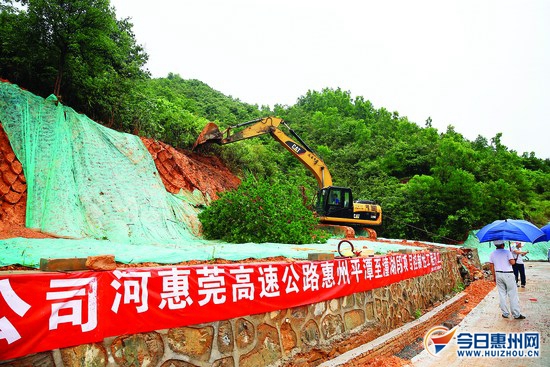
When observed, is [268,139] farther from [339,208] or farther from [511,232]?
[511,232]

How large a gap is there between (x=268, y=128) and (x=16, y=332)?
15298 mm

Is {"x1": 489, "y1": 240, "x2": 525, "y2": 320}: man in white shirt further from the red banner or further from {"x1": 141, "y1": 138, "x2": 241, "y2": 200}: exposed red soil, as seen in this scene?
{"x1": 141, "y1": 138, "x2": 241, "y2": 200}: exposed red soil

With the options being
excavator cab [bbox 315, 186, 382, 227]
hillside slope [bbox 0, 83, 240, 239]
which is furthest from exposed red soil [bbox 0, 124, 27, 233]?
excavator cab [bbox 315, 186, 382, 227]

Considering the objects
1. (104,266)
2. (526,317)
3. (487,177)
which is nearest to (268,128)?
(526,317)

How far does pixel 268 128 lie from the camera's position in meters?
17.3

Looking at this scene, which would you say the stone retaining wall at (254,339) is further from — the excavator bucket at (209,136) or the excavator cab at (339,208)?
the excavator bucket at (209,136)

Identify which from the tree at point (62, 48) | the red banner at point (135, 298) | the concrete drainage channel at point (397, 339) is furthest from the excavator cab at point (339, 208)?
the red banner at point (135, 298)

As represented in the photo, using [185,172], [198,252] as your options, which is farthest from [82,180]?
[198,252]

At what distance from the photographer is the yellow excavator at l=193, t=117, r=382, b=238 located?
Answer: 1711 centimetres

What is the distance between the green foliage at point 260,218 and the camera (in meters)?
10.0

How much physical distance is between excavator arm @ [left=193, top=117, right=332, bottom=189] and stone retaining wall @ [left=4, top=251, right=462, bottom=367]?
11.1 m

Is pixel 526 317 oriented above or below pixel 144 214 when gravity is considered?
below

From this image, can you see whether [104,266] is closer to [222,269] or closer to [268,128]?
[222,269]

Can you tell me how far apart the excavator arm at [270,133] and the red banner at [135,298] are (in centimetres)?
1245
